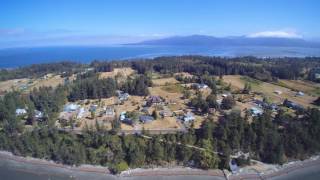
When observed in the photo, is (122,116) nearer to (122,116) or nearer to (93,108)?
(122,116)

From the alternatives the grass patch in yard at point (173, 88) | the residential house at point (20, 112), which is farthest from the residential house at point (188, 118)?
the residential house at point (20, 112)

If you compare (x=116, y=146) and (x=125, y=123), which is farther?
(x=125, y=123)

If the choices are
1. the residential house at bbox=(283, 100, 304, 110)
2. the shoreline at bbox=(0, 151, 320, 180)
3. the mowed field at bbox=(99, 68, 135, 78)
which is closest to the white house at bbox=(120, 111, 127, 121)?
the shoreline at bbox=(0, 151, 320, 180)

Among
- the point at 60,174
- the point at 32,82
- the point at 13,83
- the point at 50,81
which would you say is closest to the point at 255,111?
the point at 60,174

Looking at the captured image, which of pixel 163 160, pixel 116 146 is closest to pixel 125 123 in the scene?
pixel 116 146

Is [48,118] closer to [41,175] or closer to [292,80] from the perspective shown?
[41,175]
